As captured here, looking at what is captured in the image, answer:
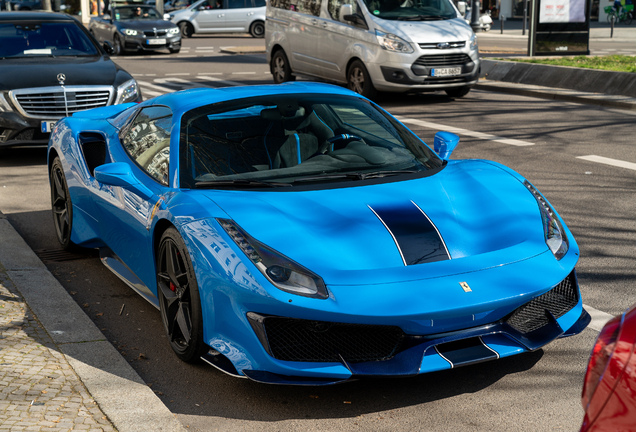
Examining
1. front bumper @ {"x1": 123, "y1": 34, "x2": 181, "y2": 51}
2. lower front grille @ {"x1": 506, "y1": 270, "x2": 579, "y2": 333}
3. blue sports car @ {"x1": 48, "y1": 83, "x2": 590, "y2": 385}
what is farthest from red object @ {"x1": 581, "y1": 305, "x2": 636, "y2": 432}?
front bumper @ {"x1": 123, "y1": 34, "x2": 181, "y2": 51}

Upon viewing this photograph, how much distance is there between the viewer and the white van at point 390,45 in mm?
13141

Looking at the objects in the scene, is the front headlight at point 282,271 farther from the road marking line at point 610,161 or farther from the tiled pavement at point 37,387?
the road marking line at point 610,161

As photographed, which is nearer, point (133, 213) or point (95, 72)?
point (133, 213)

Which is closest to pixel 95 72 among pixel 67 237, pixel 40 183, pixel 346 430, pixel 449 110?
pixel 40 183

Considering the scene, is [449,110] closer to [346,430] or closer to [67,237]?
[67,237]

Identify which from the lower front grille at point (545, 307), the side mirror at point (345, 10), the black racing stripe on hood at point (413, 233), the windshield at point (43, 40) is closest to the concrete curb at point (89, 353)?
the black racing stripe on hood at point (413, 233)

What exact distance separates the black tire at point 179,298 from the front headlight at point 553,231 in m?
1.69

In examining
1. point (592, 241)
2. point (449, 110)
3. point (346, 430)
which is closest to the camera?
point (346, 430)

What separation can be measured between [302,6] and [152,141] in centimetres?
1083

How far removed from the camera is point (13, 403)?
3465 millimetres

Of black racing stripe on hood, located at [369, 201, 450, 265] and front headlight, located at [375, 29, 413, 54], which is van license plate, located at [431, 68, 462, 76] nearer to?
front headlight, located at [375, 29, 413, 54]

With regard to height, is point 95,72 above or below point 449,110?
above

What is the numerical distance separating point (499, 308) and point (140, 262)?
6.88 ft

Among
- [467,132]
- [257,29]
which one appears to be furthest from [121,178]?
[257,29]
